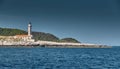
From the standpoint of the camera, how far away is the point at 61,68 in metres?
57.5

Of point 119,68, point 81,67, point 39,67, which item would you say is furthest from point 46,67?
point 119,68

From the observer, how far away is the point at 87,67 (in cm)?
6056

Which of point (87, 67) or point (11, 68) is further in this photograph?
point (87, 67)

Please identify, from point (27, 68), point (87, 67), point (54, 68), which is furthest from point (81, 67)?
point (27, 68)

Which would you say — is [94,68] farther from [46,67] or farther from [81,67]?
[46,67]

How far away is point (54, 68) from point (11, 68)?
6.29m

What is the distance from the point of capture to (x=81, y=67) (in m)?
60.3

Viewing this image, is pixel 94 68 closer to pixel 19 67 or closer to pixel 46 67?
pixel 46 67

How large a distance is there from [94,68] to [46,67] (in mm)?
7182

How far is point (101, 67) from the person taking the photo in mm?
60781

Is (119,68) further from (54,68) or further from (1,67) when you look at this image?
(1,67)

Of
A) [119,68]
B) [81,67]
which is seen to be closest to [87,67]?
[81,67]

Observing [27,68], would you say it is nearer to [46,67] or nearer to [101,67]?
[46,67]

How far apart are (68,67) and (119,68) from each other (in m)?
7.62
